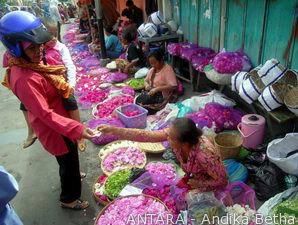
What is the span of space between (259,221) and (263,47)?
119 inches

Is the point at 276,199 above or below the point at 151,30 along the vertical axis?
below

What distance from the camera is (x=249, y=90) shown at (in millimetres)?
4445

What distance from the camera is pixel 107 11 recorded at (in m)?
12.6

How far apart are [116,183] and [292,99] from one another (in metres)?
2.48

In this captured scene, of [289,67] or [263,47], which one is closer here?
[289,67]

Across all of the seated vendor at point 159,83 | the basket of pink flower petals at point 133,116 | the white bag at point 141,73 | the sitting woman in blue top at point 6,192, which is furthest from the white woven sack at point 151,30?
the sitting woman in blue top at point 6,192

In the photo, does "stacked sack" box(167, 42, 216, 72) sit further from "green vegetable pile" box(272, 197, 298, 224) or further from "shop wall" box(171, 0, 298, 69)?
"green vegetable pile" box(272, 197, 298, 224)

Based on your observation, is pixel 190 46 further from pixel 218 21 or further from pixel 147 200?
pixel 147 200

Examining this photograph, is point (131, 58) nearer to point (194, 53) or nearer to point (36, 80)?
point (194, 53)

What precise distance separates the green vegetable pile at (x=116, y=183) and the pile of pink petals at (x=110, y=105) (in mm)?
2071

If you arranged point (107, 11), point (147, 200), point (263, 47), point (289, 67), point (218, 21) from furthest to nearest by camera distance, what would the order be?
point (107, 11) < point (218, 21) < point (263, 47) < point (289, 67) < point (147, 200)

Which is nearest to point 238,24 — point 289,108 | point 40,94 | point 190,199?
point 289,108

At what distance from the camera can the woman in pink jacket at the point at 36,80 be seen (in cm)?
264

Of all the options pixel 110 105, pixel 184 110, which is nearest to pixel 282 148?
pixel 184 110
